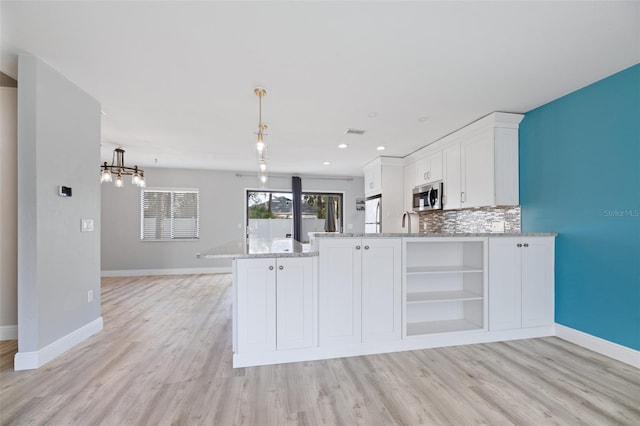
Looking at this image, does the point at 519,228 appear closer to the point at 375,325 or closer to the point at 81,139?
the point at 375,325

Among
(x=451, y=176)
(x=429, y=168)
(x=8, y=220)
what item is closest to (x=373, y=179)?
(x=429, y=168)

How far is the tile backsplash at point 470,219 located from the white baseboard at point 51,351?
15.9 feet

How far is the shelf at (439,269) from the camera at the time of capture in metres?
2.83

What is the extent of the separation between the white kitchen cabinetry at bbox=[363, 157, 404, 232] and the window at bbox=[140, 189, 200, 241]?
429cm

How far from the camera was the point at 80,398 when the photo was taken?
197 cm

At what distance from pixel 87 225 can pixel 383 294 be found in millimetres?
3081

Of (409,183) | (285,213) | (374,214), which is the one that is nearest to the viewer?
(409,183)

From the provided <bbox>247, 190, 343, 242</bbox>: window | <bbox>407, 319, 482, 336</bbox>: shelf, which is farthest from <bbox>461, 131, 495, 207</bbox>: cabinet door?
<bbox>247, 190, 343, 242</bbox>: window

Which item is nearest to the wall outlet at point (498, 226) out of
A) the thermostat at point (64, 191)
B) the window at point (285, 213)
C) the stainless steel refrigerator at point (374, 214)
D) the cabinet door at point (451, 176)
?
the cabinet door at point (451, 176)

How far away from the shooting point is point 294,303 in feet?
8.08

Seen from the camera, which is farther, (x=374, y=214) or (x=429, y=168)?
(x=374, y=214)

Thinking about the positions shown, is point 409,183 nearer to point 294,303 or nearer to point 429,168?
point 429,168

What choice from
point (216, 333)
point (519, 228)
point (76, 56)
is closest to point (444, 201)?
point (519, 228)

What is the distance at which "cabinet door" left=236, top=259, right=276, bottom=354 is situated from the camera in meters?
2.37
